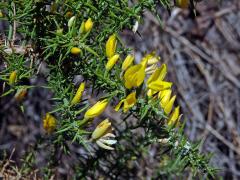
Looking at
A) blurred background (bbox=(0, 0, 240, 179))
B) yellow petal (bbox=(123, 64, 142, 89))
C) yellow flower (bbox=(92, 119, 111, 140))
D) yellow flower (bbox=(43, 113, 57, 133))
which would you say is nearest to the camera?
yellow petal (bbox=(123, 64, 142, 89))

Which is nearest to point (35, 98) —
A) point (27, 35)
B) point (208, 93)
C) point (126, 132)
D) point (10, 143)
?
point (10, 143)

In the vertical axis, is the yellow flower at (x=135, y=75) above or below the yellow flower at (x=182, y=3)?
below

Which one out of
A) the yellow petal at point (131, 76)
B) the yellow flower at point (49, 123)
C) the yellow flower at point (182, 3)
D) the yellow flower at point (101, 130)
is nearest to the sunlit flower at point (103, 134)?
the yellow flower at point (101, 130)

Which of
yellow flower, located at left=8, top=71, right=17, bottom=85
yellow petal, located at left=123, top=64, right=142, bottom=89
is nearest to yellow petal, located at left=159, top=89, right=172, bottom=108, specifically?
yellow petal, located at left=123, top=64, right=142, bottom=89

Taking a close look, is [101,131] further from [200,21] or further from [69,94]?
[200,21]

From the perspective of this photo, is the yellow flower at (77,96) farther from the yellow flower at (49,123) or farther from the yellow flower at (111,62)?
the yellow flower at (49,123)

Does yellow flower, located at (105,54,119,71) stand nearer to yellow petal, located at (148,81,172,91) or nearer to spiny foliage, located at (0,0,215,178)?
spiny foliage, located at (0,0,215,178)

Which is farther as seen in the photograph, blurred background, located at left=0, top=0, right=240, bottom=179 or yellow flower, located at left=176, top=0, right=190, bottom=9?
blurred background, located at left=0, top=0, right=240, bottom=179
